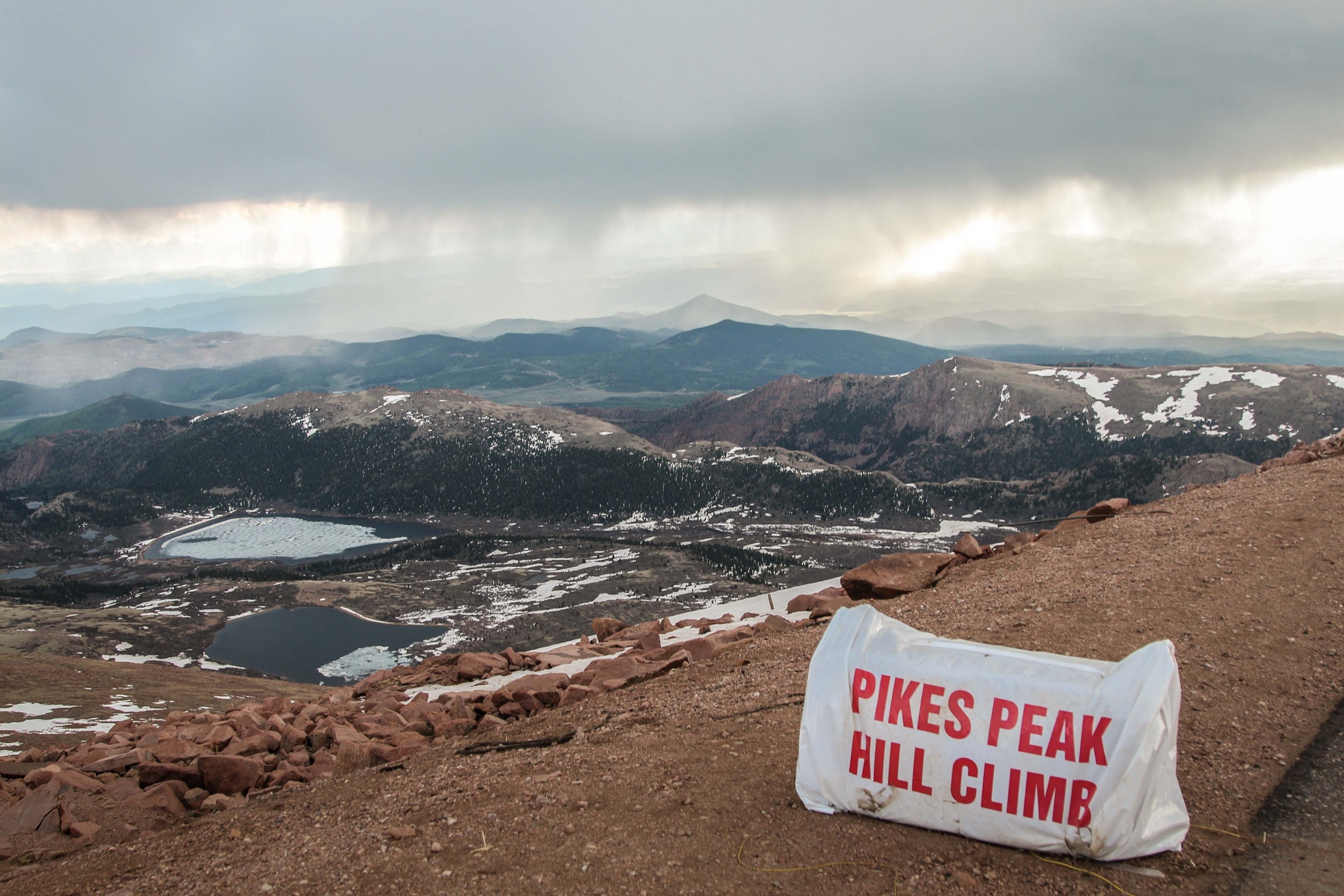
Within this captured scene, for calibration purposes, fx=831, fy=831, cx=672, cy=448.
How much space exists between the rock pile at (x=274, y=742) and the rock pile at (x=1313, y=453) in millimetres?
17111

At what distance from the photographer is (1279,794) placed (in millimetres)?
9703

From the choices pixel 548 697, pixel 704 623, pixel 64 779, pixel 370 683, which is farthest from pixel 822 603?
pixel 64 779

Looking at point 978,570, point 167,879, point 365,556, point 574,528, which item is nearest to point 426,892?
point 167,879

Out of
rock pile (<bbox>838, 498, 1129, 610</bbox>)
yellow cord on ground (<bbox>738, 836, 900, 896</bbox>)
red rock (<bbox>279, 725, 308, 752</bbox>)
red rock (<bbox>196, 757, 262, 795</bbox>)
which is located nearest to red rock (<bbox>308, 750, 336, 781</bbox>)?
red rock (<bbox>196, 757, 262, 795</bbox>)

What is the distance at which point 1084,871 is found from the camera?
8211mm

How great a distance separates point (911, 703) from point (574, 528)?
192 metres

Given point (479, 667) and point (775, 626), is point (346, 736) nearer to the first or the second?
point (479, 667)

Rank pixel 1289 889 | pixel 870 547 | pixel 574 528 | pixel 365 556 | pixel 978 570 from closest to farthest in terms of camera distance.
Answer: pixel 1289 889 → pixel 978 570 → pixel 870 547 → pixel 365 556 → pixel 574 528

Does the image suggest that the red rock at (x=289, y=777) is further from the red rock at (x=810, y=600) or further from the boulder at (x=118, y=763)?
the red rock at (x=810, y=600)

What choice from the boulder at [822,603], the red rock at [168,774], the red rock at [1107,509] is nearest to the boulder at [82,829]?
the red rock at [168,774]

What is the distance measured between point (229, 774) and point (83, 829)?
6.83 feet

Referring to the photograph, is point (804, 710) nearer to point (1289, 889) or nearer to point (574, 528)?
point (1289, 889)

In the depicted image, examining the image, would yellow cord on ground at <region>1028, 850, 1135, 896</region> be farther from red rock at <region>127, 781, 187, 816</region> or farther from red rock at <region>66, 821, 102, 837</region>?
red rock at <region>66, 821, 102, 837</region>

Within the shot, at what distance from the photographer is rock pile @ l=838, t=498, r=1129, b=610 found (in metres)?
21.2
